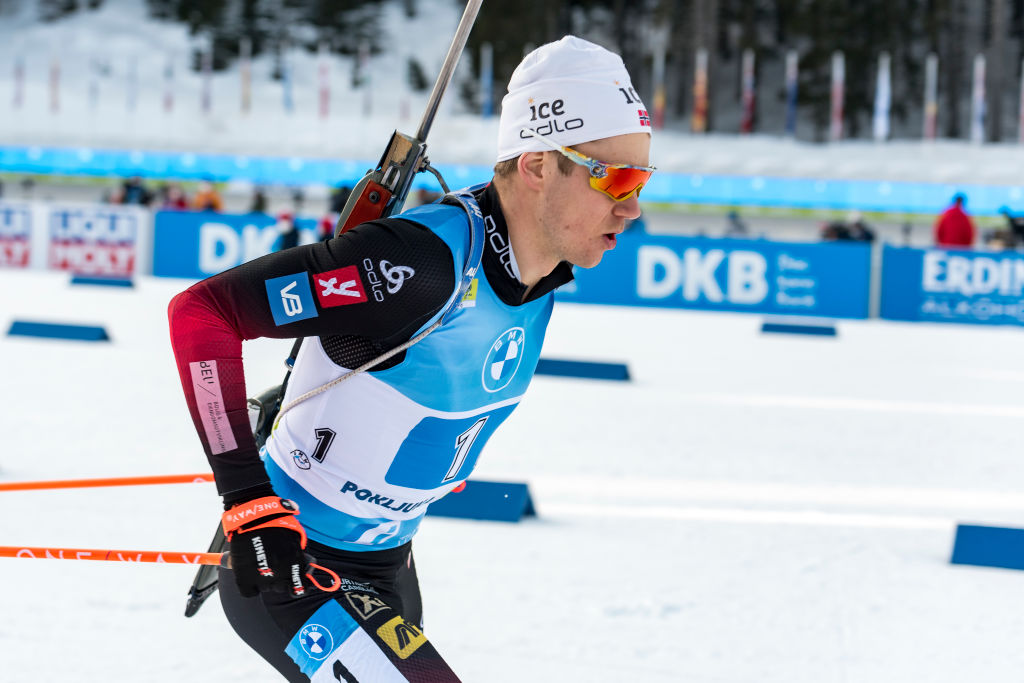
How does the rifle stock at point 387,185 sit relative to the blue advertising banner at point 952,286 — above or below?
above

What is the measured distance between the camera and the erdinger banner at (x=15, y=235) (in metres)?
17.7

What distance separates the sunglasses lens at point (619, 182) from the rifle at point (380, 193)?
0.40 metres

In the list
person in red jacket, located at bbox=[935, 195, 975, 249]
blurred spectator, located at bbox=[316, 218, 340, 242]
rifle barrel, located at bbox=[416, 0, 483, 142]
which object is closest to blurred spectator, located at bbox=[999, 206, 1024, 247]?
person in red jacket, located at bbox=[935, 195, 975, 249]

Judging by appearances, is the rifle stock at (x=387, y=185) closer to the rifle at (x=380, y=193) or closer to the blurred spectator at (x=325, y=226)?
the rifle at (x=380, y=193)

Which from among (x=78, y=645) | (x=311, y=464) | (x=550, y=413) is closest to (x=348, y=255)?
(x=311, y=464)

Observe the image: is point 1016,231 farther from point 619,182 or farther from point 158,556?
point 158,556

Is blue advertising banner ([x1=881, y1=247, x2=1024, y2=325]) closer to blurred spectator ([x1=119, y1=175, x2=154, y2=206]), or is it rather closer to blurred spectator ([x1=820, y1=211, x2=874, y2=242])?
blurred spectator ([x1=820, y1=211, x2=874, y2=242])

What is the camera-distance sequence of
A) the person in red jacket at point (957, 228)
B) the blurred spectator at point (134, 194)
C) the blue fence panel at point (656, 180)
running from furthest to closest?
the blue fence panel at point (656, 180)
the blurred spectator at point (134, 194)
the person in red jacket at point (957, 228)

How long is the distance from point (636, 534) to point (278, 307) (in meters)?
3.49

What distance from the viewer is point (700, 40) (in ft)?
146

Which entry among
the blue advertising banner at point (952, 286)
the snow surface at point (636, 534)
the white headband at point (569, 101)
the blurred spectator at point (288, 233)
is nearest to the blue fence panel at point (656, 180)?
the blue advertising banner at point (952, 286)

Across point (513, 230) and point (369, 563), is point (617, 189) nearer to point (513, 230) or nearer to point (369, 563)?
point (513, 230)

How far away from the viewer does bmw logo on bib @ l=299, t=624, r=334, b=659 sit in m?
2.02

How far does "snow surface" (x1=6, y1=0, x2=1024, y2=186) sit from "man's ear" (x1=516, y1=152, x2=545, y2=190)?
3769cm
